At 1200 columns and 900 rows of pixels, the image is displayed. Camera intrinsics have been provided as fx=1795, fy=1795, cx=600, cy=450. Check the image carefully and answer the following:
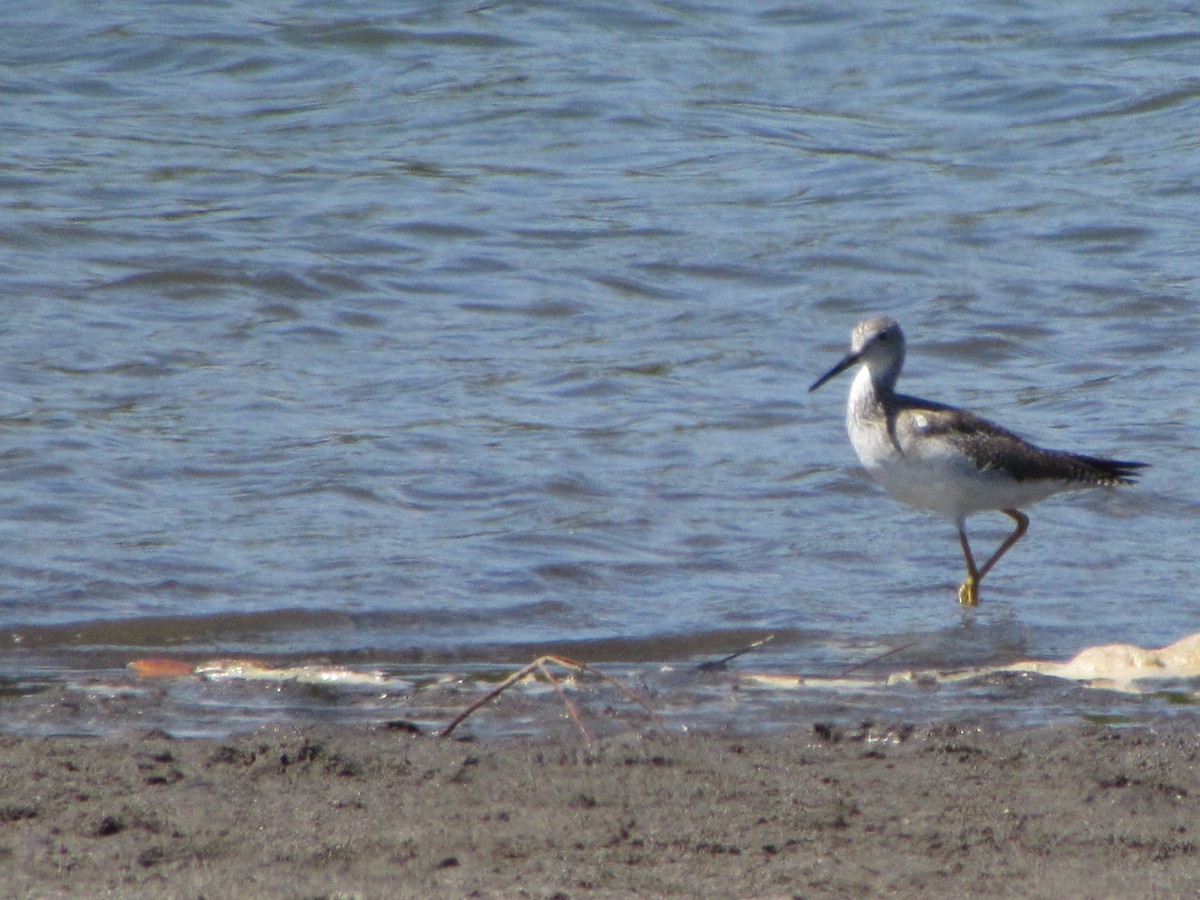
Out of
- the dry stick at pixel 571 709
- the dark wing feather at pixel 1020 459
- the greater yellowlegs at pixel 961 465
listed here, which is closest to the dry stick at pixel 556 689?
the dry stick at pixel 571 709

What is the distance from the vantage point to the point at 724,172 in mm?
12805

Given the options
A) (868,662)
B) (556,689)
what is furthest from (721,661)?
(556,689)

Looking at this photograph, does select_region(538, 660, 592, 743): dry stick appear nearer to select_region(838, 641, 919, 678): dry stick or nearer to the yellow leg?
select_region(838, 641, 919, 678): dry stick

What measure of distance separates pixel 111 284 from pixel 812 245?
4.33 meters

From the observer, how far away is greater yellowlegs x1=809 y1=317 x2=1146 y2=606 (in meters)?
6.96

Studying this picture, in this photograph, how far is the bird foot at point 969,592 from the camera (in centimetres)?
643

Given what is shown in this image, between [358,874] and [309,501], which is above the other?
[358,874]

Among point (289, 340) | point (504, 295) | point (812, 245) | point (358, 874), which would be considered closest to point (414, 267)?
point (504, 295)

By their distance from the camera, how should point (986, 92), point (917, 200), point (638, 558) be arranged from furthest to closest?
point (986, 92) < point (917, 200) < point (638, 558)

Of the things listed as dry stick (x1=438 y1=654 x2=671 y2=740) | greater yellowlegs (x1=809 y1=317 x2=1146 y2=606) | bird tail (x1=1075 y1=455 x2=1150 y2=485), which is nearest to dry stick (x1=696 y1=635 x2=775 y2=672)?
dry stick (x1=438 y1=654 x2=671 y2=740)

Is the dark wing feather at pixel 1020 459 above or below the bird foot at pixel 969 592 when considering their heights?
above

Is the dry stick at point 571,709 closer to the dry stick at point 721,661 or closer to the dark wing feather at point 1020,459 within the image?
the dry stick at point 721,661

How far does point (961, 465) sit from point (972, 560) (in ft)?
1.21

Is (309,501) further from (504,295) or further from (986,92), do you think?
(986,92)
